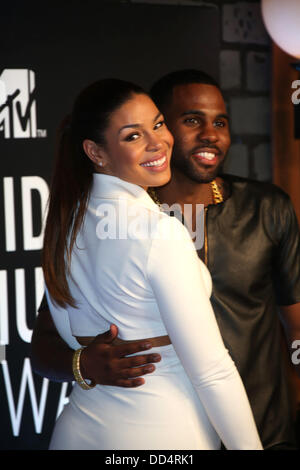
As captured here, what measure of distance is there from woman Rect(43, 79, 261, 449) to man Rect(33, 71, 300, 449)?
1.28ft

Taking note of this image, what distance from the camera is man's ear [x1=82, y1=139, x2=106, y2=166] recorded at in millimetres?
1393


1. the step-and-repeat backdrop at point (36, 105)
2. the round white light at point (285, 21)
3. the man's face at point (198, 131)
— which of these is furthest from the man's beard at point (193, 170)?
the step-and-repeat backdrop at point (36, 105)

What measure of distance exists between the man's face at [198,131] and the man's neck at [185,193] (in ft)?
0.09

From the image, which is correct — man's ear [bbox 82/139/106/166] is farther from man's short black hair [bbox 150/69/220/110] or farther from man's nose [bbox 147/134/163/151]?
man's short black hair [bbox 150/69/220/110]

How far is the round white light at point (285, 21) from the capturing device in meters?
2.15

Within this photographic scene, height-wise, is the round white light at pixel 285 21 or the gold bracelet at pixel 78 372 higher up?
the round white light at pixel 285 21

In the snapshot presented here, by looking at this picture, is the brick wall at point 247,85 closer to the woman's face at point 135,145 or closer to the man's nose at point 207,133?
the man's nose at point 207,133

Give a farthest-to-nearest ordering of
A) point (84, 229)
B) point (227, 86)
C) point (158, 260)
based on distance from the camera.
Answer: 1. point (227, 86)
2. point (84, 229)
3. point (158, 260)

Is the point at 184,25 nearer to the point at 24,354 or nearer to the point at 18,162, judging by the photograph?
the point at 18,162

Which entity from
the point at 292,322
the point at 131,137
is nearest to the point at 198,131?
the point at 131,137

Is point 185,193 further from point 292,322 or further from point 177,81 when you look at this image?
point 292,322

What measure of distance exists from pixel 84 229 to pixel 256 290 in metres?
0.66

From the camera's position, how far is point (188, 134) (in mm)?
1807
